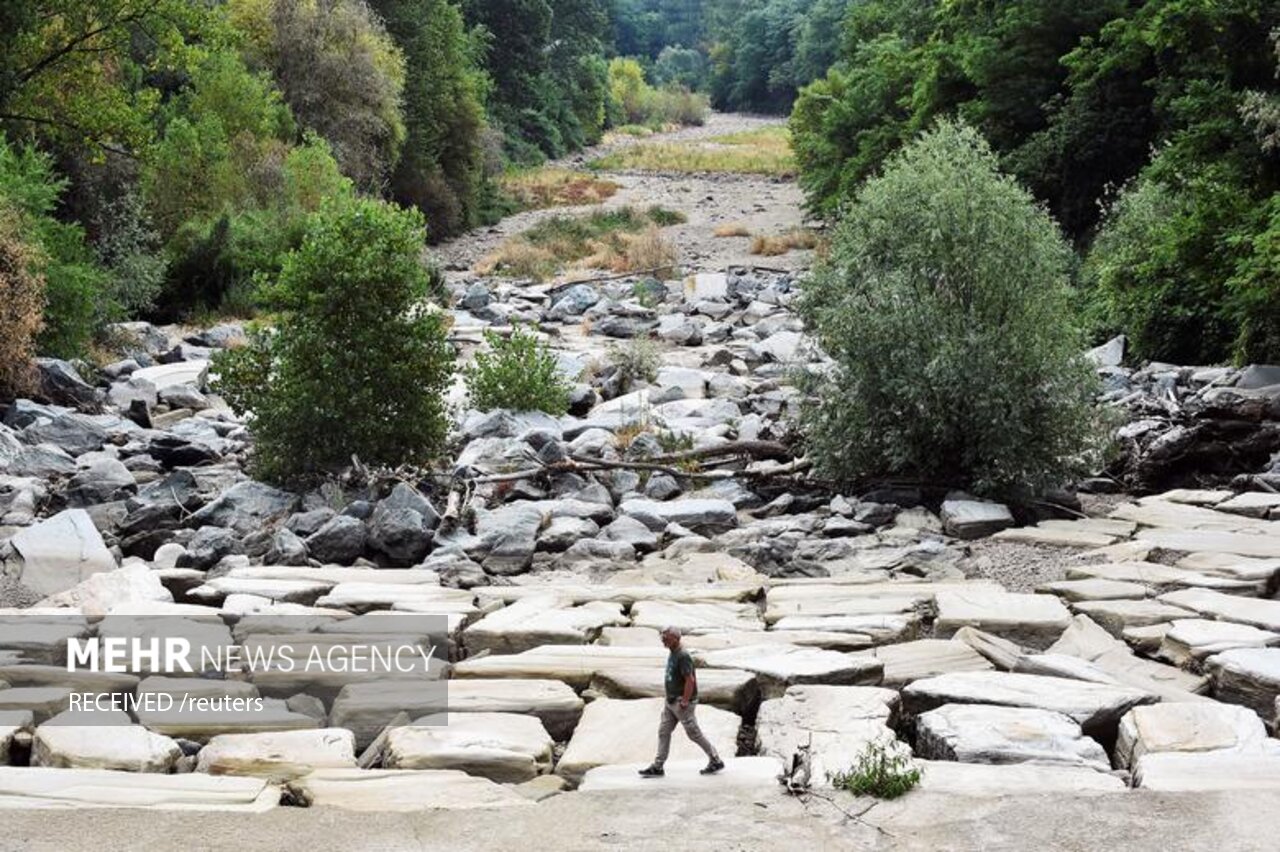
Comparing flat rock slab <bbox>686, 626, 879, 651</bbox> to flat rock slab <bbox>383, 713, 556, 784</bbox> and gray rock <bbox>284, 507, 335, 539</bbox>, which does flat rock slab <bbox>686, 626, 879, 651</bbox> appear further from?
gray rock <bbox>284, 507, 335, 539</bbox>

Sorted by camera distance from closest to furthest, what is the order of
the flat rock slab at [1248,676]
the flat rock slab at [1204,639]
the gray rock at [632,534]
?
1. the flat rock slab at [1248,676]
2. the flat rock slab at [1204,639]
3. the gray rock at [632,534]

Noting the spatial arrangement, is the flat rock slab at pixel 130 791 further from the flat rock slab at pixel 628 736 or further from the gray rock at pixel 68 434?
the gray rock at pixel 68 434

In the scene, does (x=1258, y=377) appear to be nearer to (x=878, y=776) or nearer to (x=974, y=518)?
(x=974, y=518)

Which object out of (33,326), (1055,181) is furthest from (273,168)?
(1055,181)

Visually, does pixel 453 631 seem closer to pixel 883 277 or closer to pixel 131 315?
pixel 883 277

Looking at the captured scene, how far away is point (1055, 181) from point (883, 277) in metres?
13.2

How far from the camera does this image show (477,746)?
194 inches

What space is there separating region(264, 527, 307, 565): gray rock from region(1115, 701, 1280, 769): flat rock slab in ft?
16.8

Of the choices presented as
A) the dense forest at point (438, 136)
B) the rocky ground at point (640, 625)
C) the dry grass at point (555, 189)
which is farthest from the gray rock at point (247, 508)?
the dry grass at point (555, 189)

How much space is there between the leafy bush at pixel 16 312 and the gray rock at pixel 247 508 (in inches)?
200

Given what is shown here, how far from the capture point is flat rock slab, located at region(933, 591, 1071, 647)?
20.8ft

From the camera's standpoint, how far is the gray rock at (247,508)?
9.47 meters

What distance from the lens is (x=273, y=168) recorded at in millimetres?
24891

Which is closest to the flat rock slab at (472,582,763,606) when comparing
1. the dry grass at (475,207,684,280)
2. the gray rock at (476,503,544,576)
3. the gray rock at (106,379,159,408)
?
the gray rock at (476,503,544,576)
